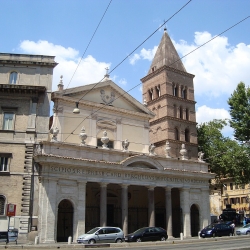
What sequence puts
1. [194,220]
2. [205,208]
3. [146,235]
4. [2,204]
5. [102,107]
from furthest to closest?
[194,220], [205,208], [102,107], [2,204], [146,235]

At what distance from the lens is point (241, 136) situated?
4078 cm

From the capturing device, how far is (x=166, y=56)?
5162cm

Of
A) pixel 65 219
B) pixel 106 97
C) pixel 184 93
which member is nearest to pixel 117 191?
pixel 65 219

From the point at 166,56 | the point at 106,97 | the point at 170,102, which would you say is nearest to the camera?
the point at 106,97

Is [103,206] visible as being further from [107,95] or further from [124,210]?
[107,95]

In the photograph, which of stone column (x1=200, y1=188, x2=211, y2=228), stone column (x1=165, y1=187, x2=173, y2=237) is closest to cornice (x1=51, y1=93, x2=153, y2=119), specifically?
stone column (x1=165, y1=187, x2=173, y2=237)

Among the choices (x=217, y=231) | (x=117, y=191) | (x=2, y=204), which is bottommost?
(x=217, y=231)

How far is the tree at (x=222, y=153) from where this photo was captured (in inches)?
1642

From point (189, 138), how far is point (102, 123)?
19756 millimetres

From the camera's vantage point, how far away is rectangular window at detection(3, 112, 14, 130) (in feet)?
90.3

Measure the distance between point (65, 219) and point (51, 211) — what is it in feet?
11.4

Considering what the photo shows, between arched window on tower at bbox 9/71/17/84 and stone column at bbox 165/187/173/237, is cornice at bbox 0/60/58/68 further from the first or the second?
stone column at bbox 165/187/173/237

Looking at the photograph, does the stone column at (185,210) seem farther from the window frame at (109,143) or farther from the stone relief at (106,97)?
the stone relief at (106,97)

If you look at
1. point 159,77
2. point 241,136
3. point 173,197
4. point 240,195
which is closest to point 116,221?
point 173,197
